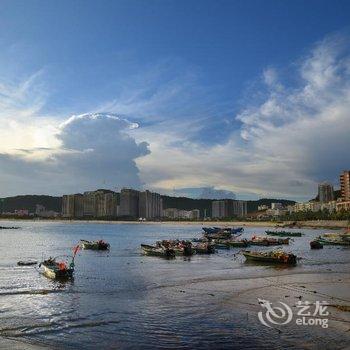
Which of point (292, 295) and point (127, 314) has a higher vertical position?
point (292, 295)

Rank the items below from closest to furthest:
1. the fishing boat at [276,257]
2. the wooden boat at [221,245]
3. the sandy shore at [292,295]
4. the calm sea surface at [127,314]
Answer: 1. the calm sea surface at [127,314]
2. the sandy shore at [292,295]
3. the fishing boat at [276,257]
4. the wooden boat at [221,245]

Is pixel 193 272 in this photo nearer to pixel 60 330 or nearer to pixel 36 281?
pixel 36 281

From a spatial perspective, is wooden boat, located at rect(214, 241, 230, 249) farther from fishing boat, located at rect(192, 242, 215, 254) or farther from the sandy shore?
the sandy shore

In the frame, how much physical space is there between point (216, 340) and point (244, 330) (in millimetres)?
2529

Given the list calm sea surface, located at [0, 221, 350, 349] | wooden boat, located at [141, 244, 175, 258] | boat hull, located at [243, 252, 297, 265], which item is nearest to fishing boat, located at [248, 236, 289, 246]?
wooden boat, located at [141, 244, 175, 258]

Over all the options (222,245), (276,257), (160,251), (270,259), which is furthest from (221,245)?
(276,257)

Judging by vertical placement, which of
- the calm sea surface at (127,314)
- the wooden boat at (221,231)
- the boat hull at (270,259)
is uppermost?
the wooden boat at (221,231)

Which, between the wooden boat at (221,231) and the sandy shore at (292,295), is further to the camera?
the wooden boat at (221,231)

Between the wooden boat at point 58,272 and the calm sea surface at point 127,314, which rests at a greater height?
the wooden boat at point 58,272

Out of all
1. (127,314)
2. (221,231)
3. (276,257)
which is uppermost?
(221,231)

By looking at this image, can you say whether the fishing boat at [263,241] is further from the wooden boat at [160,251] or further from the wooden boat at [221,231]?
the wooden boat at [160,251]

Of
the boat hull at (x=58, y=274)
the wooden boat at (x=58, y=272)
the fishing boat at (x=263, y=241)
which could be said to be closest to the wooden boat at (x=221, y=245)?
the fishing boat at (x=263, y=241)

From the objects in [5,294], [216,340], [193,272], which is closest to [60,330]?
[216,340]

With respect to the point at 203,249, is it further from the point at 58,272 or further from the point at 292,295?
the point at 292,295
